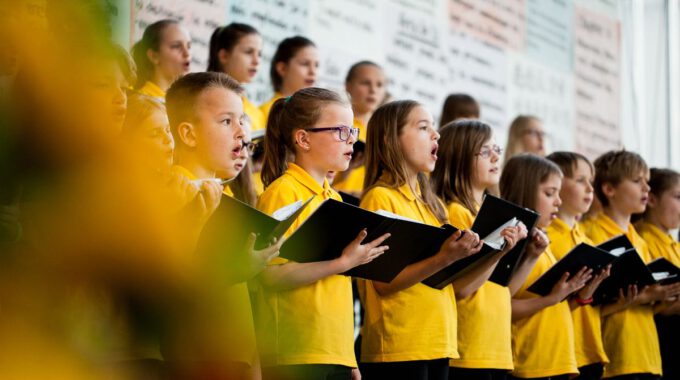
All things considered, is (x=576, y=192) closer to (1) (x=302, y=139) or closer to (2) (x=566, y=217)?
(2) (x=566, y=217)

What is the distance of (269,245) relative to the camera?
1473mm

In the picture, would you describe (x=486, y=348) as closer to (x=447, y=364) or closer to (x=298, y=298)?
(x=447, y=364)

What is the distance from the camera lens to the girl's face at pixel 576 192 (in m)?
3.01

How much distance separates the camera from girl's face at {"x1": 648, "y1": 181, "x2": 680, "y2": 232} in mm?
3656

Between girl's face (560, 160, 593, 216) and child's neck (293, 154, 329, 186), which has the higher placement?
girl's face (560, 160, 593, 216)

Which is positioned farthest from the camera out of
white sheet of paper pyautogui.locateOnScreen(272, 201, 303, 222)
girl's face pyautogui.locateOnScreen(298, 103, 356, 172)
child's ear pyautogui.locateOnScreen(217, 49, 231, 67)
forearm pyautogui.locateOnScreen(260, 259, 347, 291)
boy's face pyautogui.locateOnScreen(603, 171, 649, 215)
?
boy's face pyautogui.locateOnScreen(603, 171, 649, 215)

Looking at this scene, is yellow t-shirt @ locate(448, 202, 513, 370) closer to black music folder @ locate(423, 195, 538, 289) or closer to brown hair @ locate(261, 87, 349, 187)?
black music folder @ locate(423, 195, 538, 289)

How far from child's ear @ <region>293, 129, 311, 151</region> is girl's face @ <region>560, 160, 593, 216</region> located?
1378 mm

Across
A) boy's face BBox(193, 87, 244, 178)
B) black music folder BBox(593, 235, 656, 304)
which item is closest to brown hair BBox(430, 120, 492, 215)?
black music folder BBox(593, 235, 656, 304)

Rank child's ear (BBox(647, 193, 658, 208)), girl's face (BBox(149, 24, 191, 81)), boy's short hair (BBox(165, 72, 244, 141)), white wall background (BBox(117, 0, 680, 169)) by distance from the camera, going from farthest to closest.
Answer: white wall background (BBox(117, 0, 680, 169)) → child's ear (BBox(647, 193, 658, 208)) → girl's face (BBox(149, 24, 191, 81)) → boy's short hair (BBox(165, 72, 244, 141))

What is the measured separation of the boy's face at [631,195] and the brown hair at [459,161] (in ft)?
3.50

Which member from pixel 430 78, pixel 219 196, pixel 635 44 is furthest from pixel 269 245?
pixel 635 44


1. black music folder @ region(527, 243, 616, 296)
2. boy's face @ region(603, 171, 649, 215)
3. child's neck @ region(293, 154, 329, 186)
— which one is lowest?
black music folder @ region(527, 243, 616, 296)

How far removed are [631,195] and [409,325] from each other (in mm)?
1683
